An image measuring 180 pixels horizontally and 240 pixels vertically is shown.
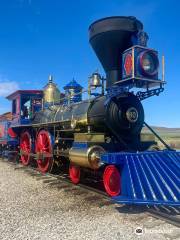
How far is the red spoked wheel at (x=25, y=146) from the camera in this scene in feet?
39.3

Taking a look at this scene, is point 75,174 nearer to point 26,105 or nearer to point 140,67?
point 140,67

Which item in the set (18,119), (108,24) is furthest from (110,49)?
(18,119)

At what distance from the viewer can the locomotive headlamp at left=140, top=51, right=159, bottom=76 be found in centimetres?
705

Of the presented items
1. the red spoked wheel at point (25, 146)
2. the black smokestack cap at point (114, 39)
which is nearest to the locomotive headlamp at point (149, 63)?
the black smokestack cap at point (114, 39)

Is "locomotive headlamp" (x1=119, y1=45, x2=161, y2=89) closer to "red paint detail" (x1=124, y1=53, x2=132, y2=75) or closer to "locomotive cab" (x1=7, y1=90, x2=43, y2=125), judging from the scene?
"red paint detail" (x1=124, y1=53, x2=132, y2=75)

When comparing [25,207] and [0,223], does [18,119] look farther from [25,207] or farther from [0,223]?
[0,223]

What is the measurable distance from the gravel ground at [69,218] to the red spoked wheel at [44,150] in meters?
2.16

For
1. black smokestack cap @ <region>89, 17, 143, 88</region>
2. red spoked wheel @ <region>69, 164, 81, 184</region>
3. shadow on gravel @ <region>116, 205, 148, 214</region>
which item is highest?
black smokestack cap @ <region>89, 17, 143, 88</region>

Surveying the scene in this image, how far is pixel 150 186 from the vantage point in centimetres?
524

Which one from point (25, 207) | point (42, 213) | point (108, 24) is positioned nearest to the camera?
point (42, 213)

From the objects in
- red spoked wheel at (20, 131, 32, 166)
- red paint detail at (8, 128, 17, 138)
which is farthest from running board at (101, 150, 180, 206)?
red paint detail at (8, 128, 17, 138)

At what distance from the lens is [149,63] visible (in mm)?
7207

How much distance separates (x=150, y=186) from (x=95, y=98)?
11.3 feet

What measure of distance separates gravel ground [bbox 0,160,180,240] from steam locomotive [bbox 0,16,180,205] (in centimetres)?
36
